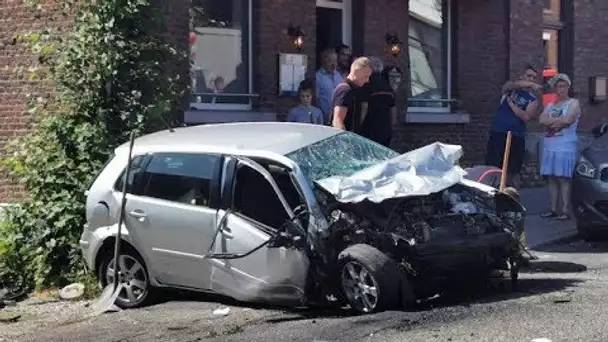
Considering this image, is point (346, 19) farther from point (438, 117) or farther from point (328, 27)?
point (438, 117)

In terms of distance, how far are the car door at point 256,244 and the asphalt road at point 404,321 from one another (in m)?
0.22

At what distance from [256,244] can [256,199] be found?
1.32 ft

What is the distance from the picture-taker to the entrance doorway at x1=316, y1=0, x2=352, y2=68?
49.6 ft

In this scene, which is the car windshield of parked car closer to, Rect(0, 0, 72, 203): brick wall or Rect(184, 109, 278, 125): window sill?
Rect(184, 109, 278, 125): window sill

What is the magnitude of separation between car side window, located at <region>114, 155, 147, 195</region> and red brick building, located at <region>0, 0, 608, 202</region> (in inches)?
113

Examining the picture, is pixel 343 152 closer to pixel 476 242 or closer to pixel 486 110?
pixel 476 242

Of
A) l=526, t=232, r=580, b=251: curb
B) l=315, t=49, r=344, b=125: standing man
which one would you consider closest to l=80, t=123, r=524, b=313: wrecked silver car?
l=526, t=232, r=580, b=251: curb

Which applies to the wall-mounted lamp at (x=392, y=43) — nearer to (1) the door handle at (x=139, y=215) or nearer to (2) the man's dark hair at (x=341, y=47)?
(2) the man's dark hair at (x=341, y=47)

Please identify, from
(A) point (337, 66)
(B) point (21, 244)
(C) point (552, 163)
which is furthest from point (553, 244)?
(B) point (21, 244)

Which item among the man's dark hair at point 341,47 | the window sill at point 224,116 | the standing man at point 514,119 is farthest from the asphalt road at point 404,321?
the man's dark hair at point 341,47

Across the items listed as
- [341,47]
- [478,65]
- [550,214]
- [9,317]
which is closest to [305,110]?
[341,47]

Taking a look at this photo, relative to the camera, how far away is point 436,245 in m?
7.84

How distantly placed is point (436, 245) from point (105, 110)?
4.25 m

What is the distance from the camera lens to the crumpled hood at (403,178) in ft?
26.1
